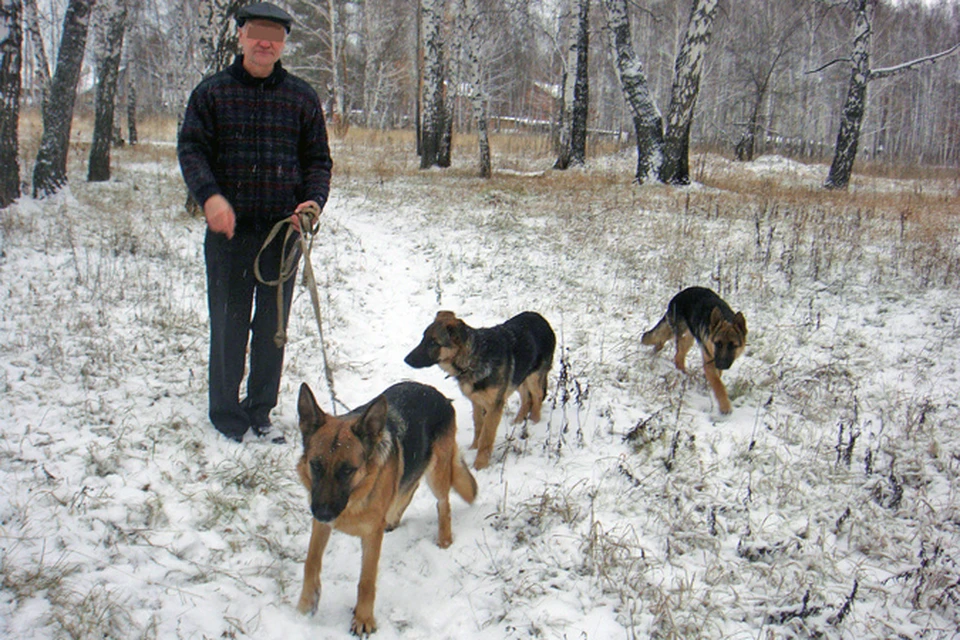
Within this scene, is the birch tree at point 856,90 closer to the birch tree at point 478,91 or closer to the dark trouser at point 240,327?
the birch tree at point 478,91

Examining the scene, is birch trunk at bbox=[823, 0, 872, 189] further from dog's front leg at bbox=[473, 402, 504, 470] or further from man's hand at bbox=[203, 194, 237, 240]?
man's hand at bbox=[203, 194, 237, 240]

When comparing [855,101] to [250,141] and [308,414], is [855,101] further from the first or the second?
[308,414]

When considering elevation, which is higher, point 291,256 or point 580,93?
point 580,93

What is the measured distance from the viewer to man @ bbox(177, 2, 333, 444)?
145 inches

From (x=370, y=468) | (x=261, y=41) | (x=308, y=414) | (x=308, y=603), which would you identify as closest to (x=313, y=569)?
(x=308, y=603)

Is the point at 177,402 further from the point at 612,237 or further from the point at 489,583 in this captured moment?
the point at 612,237

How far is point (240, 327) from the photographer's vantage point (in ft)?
13.6

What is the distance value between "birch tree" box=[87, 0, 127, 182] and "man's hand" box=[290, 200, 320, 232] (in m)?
12.1

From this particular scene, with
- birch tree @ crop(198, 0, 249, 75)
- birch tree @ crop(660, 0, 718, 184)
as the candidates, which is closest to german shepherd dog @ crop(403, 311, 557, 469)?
birch tree @ crop(198, 0, 249, 75)

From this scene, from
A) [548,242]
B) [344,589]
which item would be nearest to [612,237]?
[548,242]

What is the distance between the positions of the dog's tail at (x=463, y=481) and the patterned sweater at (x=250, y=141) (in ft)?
6.44

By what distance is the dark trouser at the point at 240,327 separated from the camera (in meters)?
Result: 4.01

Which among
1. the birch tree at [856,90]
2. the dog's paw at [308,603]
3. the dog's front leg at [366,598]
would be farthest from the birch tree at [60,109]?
the birch tree at [856,90]

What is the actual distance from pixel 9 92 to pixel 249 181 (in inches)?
312
